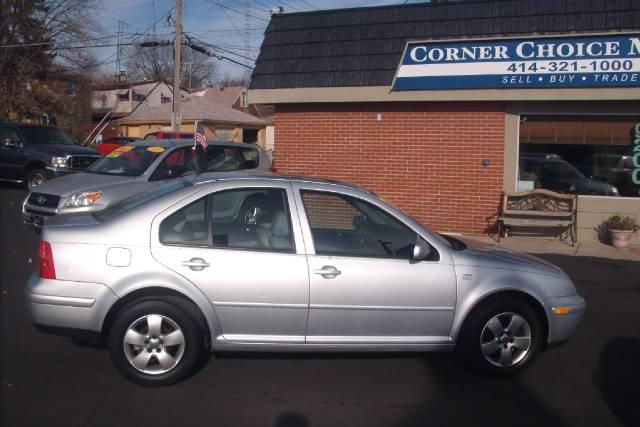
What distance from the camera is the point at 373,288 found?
16.6ft

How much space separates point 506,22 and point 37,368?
9.48 m

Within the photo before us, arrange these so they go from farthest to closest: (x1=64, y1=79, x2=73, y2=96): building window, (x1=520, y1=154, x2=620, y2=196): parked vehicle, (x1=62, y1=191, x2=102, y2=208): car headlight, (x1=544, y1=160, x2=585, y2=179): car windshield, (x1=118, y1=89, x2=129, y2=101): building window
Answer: (x1=118, y1=89, x2=129, y2=101): building window < (x1=64, y1=79, x2=73, y2=96): building window < (x1=544, y1=160, x2=585, y2=179): car windshield < (x1=520, y1=154, x2=620, y2=196): parked vehicle < (x1=62, y1=191, x2=102, y2=208): car headlight

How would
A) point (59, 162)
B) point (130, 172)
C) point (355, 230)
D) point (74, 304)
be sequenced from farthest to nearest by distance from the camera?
point (59, 162)
point (130, 172)
point (355, 230)
point (74, 304)

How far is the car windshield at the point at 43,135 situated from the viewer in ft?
56.3

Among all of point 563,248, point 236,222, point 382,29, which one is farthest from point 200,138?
point 563,248

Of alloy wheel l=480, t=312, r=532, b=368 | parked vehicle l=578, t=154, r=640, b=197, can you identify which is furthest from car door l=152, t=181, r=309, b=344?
parked vehicle l=578, t=154, r=640, b=197

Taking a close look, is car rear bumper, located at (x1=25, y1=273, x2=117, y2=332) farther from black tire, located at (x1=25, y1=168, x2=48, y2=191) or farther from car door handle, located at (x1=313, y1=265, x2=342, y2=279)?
black tire, located at (x1=25, y1=168, x2=48, y2=191)

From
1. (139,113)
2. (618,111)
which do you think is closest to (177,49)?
(139,113)

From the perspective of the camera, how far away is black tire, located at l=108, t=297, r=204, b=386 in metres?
4.87

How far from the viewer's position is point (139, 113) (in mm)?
43219

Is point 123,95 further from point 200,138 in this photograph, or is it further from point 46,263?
point 46,263

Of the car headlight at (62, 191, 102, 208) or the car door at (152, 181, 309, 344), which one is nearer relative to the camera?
the car door at (152, 181, 309, 344)

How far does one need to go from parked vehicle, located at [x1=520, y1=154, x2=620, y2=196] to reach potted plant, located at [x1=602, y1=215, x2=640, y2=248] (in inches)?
24.6

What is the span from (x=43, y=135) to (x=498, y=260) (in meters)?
15.0
